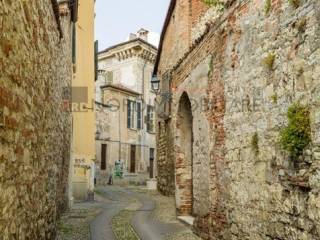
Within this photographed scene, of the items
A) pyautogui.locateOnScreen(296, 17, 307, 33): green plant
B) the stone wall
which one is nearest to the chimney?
the stone wall

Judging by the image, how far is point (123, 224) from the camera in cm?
935

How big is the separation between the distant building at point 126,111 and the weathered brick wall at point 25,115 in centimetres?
2058

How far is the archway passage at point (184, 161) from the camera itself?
31.3 feet

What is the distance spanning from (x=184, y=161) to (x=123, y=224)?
1.98 m

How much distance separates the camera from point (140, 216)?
417 inches

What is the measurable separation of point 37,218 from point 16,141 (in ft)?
5.55

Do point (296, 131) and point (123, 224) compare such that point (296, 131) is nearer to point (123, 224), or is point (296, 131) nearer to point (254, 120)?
point (254, 120)

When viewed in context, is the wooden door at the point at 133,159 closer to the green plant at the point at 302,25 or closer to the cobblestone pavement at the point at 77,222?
the cobblestone pavement at the point at 77,222

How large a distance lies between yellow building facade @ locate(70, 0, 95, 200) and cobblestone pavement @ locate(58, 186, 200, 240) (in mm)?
1795

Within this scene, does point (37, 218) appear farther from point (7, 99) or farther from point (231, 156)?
point (231, 156)

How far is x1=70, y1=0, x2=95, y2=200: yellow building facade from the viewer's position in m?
14.4

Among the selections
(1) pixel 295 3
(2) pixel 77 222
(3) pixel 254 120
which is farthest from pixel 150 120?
(1) pixel 295 3

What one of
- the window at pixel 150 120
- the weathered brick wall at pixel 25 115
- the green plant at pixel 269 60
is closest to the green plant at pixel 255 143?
the green plant at pixel 269 60

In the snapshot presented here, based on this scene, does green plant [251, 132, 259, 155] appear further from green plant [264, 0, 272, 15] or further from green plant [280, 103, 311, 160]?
green plant [264, 0, 272, 15]
